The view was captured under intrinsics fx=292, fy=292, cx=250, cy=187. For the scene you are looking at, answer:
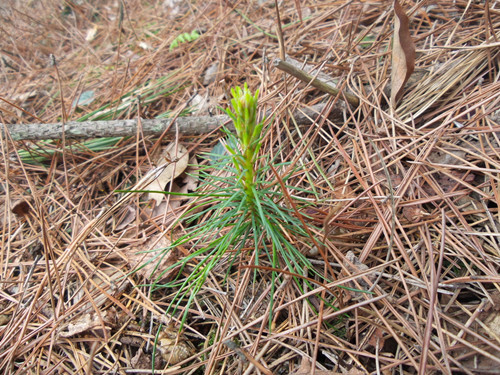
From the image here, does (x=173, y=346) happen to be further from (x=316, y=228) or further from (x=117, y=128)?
(x=117, y=128)

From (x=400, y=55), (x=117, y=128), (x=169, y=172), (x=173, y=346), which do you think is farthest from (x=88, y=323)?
(x=400, y=55)

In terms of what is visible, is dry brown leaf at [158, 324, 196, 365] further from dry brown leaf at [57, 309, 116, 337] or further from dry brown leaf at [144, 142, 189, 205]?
dry brown leaf at [144, 142, 189, 205]

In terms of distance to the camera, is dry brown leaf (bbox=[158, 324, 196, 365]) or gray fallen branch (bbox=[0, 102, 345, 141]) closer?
dry brown leaf (bbox=[158, 324, 196, 365])

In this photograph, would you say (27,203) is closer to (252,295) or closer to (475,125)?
(252,295)

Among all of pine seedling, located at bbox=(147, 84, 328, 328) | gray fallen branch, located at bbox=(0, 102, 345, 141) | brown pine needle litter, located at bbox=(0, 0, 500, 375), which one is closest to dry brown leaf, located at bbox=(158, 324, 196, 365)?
brown pine needle litter, located at bbox=(0, 0, 500, 375)

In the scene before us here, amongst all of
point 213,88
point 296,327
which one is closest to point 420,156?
point 296,327

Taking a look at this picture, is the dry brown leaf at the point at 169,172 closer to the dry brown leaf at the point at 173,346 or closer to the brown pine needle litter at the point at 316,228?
the brown pine needle litter at the point at 316,228
